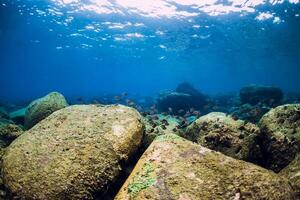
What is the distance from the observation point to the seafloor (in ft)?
12.7

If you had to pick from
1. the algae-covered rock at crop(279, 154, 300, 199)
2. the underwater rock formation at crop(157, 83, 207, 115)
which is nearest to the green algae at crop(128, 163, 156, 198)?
the algae-covered rock at crop(279, 154, 300, 199)

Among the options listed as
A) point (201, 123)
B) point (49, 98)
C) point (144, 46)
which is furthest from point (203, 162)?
point (144, 46)

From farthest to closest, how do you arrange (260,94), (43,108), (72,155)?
(260,94)
(43,108)
(72,155)

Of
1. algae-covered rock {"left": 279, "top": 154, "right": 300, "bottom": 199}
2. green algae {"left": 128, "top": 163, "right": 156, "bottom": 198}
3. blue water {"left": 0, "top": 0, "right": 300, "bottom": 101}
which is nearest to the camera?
green algae {"left": 128, "top": 163, "right": 156, "bottom": 198}

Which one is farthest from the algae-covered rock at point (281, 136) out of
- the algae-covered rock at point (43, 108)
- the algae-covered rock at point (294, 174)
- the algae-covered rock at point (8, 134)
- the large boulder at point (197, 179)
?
the algae-covered rock at point (8, 134)

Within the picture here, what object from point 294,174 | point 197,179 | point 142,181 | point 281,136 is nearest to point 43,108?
point 142,181

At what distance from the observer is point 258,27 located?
1215 inches

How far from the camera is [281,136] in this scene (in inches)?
235

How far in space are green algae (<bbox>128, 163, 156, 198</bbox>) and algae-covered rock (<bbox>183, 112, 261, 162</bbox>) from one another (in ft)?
8.11

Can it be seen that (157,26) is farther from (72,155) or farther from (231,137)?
(72,155)

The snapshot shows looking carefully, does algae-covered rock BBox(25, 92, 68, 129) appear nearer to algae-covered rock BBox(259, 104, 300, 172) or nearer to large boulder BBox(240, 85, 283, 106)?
algae-covered rock BBox(259, 104, 300, 172)

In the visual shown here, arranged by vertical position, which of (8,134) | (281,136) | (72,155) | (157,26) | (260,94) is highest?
(281,136)

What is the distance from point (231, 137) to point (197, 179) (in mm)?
2526

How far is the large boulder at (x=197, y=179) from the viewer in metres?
3.73
